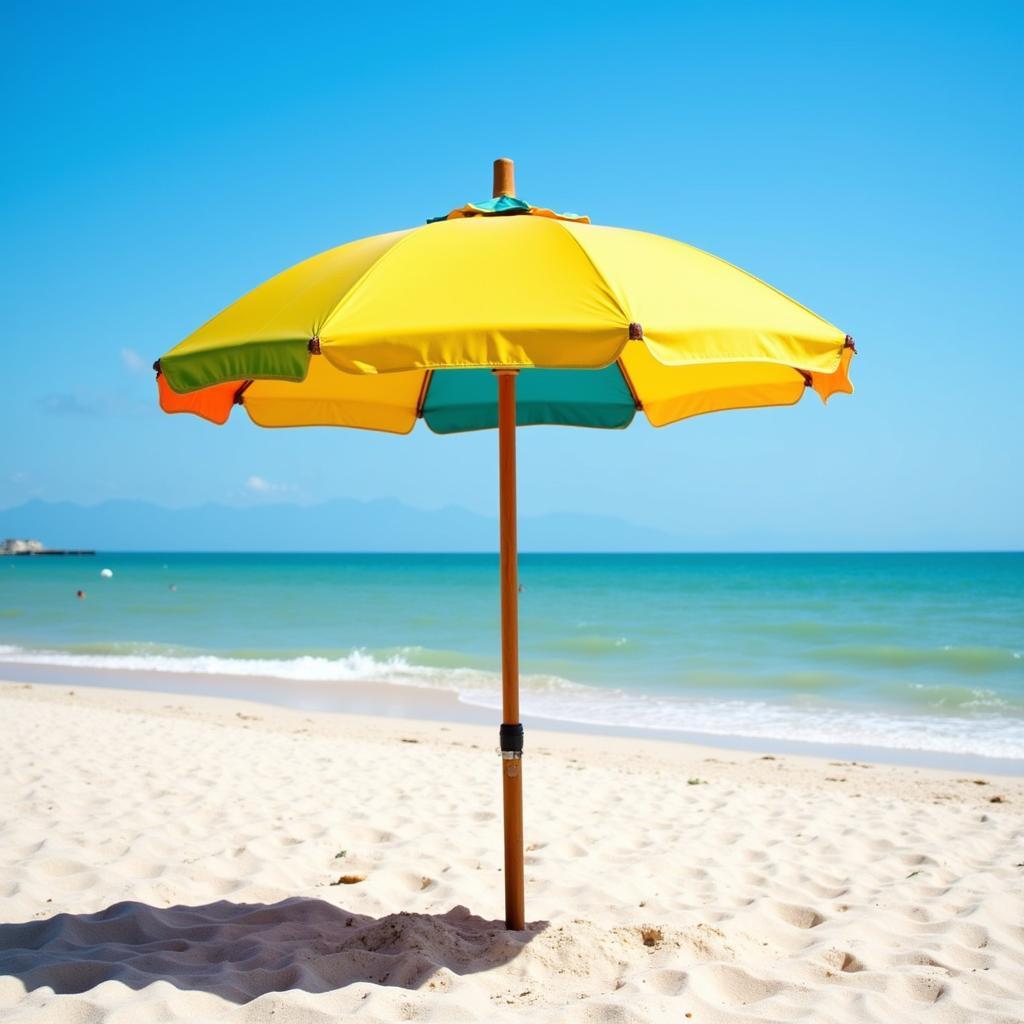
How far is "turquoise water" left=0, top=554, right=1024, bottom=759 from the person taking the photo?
42.9 feet

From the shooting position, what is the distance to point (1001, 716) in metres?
12.8

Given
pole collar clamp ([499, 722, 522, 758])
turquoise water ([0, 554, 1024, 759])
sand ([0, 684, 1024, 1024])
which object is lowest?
turquoise water ([0, 554, 1024, 759])

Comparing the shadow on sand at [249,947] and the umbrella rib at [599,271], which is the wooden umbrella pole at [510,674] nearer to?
the shadow on sand at [249,947]

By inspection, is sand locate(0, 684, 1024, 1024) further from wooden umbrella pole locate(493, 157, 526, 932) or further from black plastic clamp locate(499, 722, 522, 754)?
black plastic clamp locate(499, 722, 522, 754)

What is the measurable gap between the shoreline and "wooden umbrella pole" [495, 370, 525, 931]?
7.18 metres

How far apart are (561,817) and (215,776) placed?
2.61m

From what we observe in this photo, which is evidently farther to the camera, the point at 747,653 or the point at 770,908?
the point at 747,653

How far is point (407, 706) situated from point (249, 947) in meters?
10.4

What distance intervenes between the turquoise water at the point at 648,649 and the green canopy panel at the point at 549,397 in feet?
25.4

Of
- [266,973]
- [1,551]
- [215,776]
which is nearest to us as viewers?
[266,973]

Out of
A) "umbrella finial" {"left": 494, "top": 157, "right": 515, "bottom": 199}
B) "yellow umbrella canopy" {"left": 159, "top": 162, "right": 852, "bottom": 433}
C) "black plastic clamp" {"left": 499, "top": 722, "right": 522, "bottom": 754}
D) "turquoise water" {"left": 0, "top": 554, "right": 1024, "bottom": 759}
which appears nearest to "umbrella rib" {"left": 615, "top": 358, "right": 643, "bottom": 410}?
"yellow umbrella canopy" {"left": 159, "top": 162, "right": 852, "bottom": 433}

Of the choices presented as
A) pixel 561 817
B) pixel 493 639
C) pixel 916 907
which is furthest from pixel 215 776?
pixel 493 639

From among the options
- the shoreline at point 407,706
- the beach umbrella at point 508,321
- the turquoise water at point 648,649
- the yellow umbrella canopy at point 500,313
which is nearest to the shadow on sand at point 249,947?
the beach umbrella at point 508,321

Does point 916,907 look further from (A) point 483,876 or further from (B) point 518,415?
(B) point 518,415
